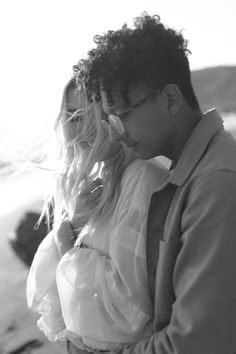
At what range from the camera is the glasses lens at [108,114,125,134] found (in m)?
1.60

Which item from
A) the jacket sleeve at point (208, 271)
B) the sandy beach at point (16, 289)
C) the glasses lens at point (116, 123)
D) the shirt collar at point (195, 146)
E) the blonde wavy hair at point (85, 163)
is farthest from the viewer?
the sandy beach at point (16, 289)

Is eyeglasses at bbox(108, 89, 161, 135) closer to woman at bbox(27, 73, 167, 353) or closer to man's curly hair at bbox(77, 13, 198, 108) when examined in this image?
man's curly hair at bbox(77, 13, 198, 108)

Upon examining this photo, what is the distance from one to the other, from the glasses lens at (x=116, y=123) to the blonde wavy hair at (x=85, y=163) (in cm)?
31

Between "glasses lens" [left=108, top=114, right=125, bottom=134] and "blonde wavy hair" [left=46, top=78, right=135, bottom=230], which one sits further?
"blonde wavy hair" [left=46, top=78, right=135, bottom=230]

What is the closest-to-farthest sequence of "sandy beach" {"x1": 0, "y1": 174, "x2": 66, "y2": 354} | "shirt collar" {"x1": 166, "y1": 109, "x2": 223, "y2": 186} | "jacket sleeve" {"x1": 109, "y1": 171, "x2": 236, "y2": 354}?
"jacket sleeve" {"x1": 109, "y1": 171, "x2": 236, "y2": 354} < "shirt collar" {"x1": 166, "y1": 109, "x2": 223, "y2": 186} < "sandy beach" {"x1": 0, "y1": 174, "x2": 66, "y2": 354}

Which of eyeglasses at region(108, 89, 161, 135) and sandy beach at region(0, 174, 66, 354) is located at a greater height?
eyeglasses at region(108, 89, 161, 135)

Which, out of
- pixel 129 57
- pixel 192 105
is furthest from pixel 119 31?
pixel 192 105

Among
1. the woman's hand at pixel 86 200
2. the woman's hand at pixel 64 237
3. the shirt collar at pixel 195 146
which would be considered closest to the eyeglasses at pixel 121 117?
the shirt collar at pixel 195 146

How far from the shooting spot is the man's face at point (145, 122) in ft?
5.01

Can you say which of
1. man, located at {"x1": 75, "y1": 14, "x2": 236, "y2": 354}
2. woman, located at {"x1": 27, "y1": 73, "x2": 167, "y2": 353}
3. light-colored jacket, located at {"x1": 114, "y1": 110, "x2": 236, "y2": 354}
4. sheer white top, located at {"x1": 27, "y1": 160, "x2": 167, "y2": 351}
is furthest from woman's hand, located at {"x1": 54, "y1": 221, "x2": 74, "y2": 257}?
light-colored jacket, located at {"x1": 114, "y1": 110, "x2": 236, "y2": 354}

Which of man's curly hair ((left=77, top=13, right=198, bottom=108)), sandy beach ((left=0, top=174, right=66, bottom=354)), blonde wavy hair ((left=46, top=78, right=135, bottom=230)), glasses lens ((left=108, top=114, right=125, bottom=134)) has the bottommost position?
sandy beach ((left=0, top=174, right=66, bottom=354))

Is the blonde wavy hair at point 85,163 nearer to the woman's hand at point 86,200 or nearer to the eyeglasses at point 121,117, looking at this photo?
the woman's hand at point 86,200

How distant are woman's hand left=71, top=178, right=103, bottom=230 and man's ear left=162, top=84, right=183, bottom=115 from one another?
27.0 inches

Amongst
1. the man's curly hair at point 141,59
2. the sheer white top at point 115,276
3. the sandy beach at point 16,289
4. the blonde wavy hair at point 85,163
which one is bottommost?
the sandy beach at point 16,289
